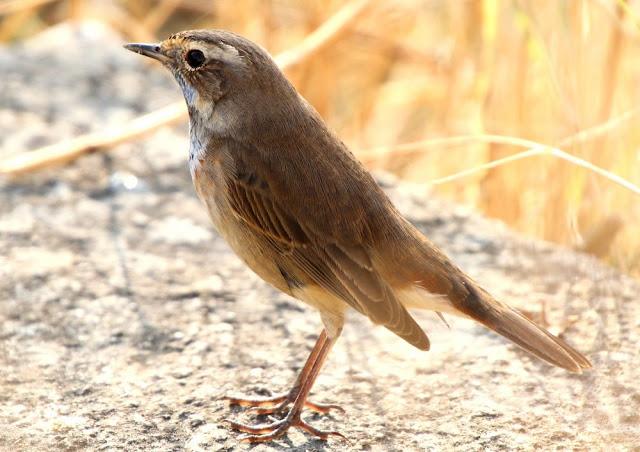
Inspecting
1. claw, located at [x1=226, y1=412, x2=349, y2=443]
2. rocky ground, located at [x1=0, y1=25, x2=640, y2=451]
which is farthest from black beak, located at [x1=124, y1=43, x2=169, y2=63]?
claw, located at [x1=226, y1=412, x2=349, y2=443]

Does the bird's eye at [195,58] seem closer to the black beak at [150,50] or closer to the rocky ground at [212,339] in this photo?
the black beak at [150,50]

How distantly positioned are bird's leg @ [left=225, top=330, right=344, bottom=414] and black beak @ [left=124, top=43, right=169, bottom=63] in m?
1.27

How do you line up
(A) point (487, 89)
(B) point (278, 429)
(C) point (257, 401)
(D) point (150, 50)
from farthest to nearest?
(A) point (487, 89) < (D) point (150, 50) < (C) point (257, 401) < (B) point (278, 429)

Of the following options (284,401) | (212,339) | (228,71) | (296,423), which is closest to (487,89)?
(228,71)

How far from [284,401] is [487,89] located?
8.62 ft

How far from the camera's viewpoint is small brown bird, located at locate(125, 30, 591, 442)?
3.67 m

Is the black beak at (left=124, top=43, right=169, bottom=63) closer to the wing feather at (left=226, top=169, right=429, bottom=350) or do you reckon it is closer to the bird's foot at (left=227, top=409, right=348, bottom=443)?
the wing feather at (left=226, top=169, right=429, bottom=350)

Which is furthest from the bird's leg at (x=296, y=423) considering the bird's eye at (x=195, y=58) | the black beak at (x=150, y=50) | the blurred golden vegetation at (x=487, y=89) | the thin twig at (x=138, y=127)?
the thin twig at (x=138, y=127)

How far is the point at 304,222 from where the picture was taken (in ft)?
12.2

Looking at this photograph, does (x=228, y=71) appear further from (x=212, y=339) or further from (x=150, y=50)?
(x=212, y=339)

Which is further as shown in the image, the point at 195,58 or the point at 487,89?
the point at 487,89

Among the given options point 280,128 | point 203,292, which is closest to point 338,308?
point 280,128

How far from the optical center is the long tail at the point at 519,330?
3.62m

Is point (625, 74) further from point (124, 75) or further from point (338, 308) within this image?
point (124, 75)
